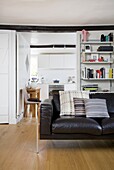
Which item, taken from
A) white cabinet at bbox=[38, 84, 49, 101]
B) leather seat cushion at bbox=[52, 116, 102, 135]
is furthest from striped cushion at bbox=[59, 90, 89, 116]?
white cabinet at bbox=[38, 84, 49, 101]

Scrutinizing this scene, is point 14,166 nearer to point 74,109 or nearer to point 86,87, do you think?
point 74,109

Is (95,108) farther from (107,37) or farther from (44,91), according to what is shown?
(44,91)

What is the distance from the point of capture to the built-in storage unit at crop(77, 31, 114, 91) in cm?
584

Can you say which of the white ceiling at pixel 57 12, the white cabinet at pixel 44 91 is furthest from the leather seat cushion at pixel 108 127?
the white cabinet at pixel 44 91

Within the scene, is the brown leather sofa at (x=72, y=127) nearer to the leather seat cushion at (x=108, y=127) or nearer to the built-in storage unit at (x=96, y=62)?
the leather seat cushion at (x=108, y=127)

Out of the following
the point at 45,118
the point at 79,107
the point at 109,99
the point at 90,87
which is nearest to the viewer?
the point at 45,118

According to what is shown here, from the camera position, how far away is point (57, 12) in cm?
482

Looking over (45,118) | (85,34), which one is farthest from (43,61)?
(45,118)

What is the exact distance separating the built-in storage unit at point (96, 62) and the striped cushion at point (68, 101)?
59.4 inches

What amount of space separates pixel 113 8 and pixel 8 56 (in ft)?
8.91

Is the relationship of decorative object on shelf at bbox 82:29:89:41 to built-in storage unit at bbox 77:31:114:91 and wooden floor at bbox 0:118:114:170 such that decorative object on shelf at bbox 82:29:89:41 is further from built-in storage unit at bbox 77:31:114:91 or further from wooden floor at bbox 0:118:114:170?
wooden floor at bbox 0:118:114:170

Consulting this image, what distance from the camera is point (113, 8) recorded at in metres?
4.56

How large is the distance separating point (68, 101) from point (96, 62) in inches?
78.1

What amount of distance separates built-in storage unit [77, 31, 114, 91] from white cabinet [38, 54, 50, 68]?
5.18 meters
